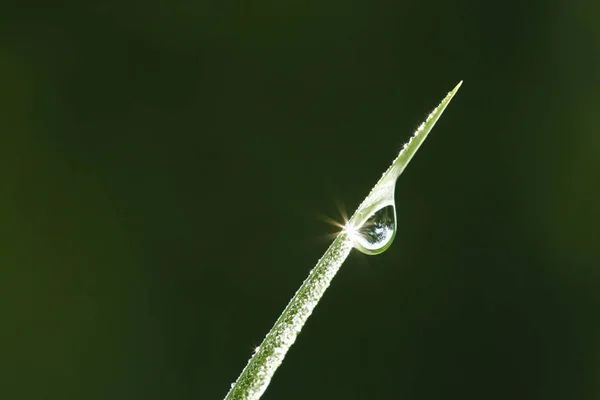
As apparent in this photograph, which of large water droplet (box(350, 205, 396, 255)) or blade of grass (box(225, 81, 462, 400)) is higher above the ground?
large water droplet (box(350, 205, 396, 255))

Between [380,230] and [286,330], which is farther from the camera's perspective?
[380,230]

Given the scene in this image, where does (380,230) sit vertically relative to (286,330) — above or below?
above

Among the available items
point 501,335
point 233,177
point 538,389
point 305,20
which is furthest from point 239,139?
point 538,389

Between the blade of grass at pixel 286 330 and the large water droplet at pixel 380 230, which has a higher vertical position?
the large water droplet at pixel 380 230

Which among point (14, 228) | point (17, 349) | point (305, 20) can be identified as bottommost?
point (17, 349)

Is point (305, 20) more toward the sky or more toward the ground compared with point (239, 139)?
more toward the sky

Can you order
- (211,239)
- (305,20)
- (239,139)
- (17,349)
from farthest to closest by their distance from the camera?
1. (305,20)
2. (239,139)
3. (211,239)
4. (17,349)

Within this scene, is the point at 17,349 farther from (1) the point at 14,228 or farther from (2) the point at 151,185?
(2) the point at 151,185

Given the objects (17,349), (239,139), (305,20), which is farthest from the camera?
(305,20)
